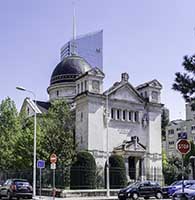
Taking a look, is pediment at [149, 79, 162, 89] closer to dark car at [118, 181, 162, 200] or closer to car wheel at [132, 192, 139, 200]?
dark car at [118, 181, 162, 200]

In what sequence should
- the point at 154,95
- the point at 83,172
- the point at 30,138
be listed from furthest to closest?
the point at 154,95 < the point at 30,138 < the point at 83,172

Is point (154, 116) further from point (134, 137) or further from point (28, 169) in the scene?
point (28, 169)

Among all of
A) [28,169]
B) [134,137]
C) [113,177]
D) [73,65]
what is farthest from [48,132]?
[73,65]

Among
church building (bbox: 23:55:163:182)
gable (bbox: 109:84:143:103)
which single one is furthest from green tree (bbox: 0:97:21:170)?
gable (bbox: 109:84:143:103)

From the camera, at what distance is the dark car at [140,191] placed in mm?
35381

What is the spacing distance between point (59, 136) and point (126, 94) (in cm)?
1432

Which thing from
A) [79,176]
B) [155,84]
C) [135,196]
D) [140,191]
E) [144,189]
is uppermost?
[155,84]

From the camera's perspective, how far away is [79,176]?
49.4 m

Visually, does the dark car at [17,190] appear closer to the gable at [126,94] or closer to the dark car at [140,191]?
the dark car at [140,191]

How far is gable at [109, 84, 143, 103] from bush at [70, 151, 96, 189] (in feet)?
37.6

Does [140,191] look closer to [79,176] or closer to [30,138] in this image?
[79,176]

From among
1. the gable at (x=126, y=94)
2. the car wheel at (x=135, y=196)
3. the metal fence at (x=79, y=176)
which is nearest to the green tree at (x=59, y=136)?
the metal fence at (x=79, y=176)

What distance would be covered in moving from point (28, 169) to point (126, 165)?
43.0ft

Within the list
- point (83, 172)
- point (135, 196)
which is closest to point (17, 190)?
point (135, 196)
